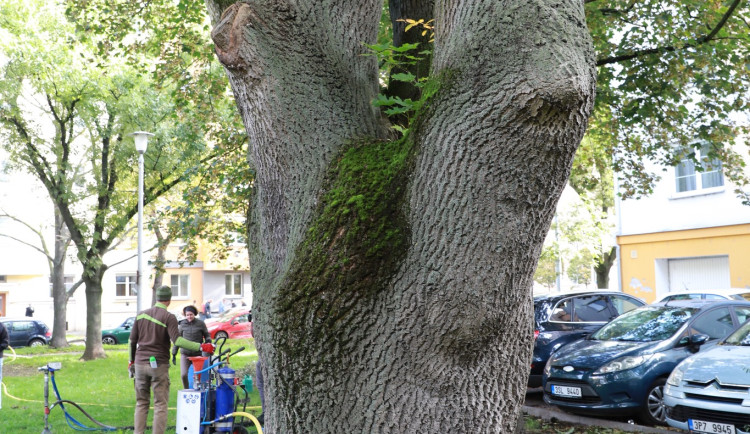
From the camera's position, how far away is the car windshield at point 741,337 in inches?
316

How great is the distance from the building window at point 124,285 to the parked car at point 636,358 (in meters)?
39.0

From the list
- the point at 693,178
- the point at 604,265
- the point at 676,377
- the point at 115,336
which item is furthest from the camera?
the point at 115,336

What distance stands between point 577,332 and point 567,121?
29.8ft

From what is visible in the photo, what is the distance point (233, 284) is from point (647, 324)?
40732 mm

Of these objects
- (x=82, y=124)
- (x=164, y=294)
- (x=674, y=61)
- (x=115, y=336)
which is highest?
(x=82, y=124)

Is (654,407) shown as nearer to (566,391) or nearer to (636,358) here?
(636,358)

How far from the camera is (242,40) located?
3.49 metres

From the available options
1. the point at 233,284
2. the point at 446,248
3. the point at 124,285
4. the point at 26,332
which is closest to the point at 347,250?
the point at 446,248

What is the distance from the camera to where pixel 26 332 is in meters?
30.4

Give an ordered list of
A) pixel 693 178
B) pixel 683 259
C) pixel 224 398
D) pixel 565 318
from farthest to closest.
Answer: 1. pixel 683 259
2. pixel 693 178
3. pixel 565 318
4. pixel 224 398

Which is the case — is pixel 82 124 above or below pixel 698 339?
above

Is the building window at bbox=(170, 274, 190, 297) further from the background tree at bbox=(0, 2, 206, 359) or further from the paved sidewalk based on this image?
the paved sidewalk

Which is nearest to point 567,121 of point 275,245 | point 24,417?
point 275,245

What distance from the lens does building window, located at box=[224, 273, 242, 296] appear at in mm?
47688
